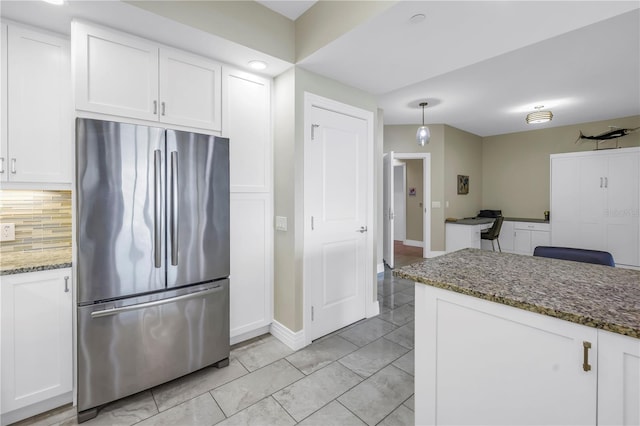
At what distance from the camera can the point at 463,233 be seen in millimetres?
5535

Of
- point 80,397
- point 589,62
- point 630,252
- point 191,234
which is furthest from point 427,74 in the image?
point 630,252

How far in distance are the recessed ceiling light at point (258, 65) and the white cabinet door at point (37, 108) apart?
1.21m

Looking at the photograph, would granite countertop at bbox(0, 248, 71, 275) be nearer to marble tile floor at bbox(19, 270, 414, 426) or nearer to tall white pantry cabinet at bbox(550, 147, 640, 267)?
marble tile floor at bbox(19, 270, 414, 426)

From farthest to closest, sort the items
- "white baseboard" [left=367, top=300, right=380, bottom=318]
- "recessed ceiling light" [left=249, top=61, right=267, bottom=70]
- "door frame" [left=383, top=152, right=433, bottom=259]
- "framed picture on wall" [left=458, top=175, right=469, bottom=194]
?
"framed picture on wall" [left=458, top=175, right=469, bottom=194] → "door frame" [left=383, top=152, right=433, bottom=259] → "white baseboard" [left=367, top=300, right=380, bottom=318] → "recessed ceiling light" [left=249, top=61, right=267, bottom=70]

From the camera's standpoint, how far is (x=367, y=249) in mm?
3064

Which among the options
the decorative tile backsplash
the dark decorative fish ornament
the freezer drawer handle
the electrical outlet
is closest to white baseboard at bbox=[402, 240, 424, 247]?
the dark decorative fish ornament

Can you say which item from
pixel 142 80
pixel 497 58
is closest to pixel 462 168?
pixel 497 58

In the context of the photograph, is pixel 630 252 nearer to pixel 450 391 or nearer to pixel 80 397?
pixel 450 391

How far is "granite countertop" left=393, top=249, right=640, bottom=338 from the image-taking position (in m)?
0.95

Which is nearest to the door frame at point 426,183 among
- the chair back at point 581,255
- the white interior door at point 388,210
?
the white interior door at point 388,210

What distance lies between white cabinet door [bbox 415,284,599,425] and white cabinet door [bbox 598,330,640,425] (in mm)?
19

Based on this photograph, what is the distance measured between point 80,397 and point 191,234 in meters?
1.08

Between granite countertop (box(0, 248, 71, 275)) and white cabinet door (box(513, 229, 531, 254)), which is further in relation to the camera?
white cabinet door (box(513, 229, 531, 254))

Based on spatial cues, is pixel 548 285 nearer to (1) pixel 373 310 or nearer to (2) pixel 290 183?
(2) pixel 290 183
